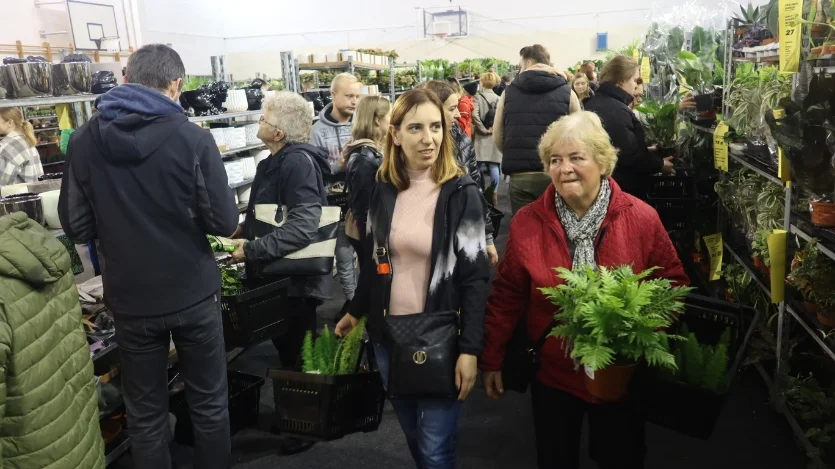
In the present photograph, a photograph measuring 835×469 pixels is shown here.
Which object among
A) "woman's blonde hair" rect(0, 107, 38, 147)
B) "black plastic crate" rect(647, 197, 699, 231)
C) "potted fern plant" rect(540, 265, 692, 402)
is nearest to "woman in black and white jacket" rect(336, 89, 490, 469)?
"potted fern plant" rect(540, 265, 692, 402)

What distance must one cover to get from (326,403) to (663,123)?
346 centimetres

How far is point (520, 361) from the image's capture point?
6.49ft

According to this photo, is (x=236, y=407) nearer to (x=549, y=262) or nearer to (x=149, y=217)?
(x=149, y=217)

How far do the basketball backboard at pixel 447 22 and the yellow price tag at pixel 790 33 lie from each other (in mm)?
18673

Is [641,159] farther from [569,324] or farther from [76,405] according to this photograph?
[76,405]

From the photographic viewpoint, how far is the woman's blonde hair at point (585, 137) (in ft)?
6.20

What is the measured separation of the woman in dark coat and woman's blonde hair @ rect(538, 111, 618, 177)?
7.10ft

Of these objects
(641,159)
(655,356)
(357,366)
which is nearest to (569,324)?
(655,356)

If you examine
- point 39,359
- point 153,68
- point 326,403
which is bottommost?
point 326,403

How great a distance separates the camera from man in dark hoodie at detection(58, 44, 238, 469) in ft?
7.21

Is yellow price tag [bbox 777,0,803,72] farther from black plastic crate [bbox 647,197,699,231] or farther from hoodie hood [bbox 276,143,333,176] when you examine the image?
hoodie hood [bbox 276,143,333,176]

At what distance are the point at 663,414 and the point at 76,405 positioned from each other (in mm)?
1724

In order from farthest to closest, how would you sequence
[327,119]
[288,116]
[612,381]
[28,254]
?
1. [327,119]
2. [288,116]
3. [28,254]
4. [612,381]

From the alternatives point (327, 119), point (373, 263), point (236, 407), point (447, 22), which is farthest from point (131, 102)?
point (447, 22)
